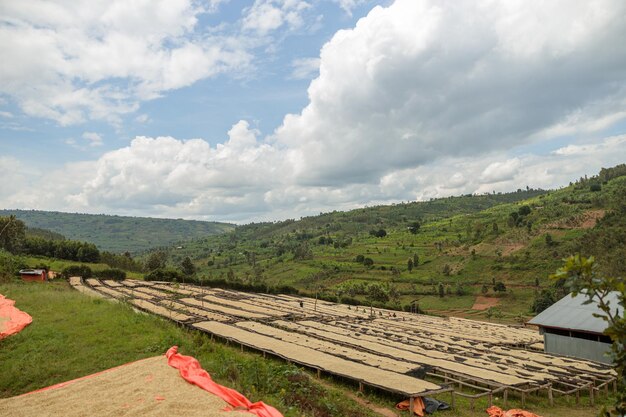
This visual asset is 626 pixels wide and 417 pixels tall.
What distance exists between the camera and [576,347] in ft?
77.4

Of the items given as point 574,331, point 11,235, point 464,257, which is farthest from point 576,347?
point 11,235

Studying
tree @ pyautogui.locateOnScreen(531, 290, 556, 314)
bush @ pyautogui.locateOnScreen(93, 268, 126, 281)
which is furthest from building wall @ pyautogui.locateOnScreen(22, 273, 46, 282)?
tree @ pyautogui.locateOnScreen(531, 290, 556, 314)

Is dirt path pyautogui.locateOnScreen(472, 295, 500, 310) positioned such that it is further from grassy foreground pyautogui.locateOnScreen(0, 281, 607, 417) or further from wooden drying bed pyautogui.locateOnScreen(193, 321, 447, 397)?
wooden drying bed pyautogui.locateOnScreen(193, 321, 447, 397)

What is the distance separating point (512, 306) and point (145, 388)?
176 ft

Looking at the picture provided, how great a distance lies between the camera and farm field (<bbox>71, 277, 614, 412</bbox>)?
15.8 meters

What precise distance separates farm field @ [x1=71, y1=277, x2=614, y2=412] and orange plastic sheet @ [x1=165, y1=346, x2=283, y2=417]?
19.8ft

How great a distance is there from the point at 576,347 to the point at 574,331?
88 centimetres

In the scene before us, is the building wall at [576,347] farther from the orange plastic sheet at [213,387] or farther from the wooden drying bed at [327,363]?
the orange plastic sheet at [213,387]

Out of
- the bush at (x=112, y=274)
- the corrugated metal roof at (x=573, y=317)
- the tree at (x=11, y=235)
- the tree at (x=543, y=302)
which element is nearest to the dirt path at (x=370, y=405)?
the corrugated metal roof at (x=573, y=317)

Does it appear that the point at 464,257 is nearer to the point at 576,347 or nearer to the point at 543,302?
the point at 543,302

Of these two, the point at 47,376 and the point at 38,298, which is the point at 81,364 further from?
the point at 38,298

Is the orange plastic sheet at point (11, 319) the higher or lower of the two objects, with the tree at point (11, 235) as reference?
lower

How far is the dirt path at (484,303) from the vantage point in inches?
2151

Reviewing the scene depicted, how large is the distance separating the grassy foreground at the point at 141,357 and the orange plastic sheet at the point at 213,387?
2.76 ft
